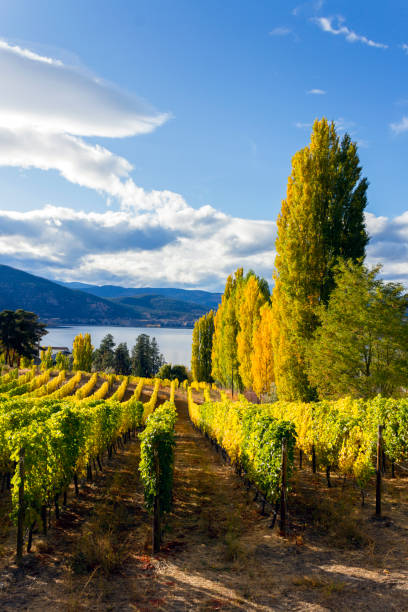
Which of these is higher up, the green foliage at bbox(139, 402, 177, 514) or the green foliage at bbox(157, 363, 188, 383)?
the green foliage at bbox(139, 402, 177, 514)

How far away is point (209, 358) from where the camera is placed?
6300cm

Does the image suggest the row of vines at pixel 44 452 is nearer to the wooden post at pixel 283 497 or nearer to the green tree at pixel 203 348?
the wooden post at pixel 283 497

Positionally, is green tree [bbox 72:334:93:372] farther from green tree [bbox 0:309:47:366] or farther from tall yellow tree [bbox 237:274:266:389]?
tall yellow tree [bbox 237:274:266:389]

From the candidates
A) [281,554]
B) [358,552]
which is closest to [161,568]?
[281,554]

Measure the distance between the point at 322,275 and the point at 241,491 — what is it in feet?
44.9

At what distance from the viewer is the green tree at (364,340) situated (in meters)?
15.5

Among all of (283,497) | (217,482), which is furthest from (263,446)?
(217,482)

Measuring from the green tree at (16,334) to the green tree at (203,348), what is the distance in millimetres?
27256

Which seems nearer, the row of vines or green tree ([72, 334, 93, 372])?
the row of vines

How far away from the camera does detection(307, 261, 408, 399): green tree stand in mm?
15469

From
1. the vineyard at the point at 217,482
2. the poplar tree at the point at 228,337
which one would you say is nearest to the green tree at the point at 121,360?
the poplar tree at the point at 228,337

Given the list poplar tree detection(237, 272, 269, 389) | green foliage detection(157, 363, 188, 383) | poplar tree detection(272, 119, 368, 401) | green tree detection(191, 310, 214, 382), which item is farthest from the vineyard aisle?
green foliage detection(157, 363, 188, 383)

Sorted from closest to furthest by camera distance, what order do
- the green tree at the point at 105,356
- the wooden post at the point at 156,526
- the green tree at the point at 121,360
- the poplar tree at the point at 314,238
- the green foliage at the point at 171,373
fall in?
1. the wooden post at the point at 156,526
2. the poplar tree at the point at 314,238
3. the green foliage at the point at 171,373
4. the green tree at the point at 121,360
5. the green tree at the point at 105,356

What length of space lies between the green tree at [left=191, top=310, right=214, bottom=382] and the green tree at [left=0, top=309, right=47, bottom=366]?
27.3 m
